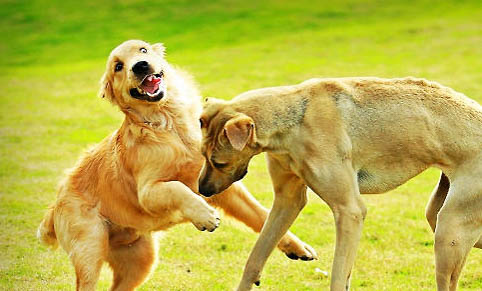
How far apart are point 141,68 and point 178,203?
1275 mm

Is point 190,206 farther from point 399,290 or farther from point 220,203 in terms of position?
point 399,290

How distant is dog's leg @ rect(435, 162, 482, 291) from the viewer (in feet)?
18.7

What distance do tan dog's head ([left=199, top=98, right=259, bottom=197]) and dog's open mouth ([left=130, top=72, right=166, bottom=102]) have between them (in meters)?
1.51

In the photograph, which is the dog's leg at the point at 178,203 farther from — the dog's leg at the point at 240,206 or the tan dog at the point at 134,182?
the dog's leg at the point at 240,206

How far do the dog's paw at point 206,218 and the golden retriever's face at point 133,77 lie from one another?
1.31 m

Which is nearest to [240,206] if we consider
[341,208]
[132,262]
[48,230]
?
[132,262]

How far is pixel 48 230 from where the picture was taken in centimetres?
748

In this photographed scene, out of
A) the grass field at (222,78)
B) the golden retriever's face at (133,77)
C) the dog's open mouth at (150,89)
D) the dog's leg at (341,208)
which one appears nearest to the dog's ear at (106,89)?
the golden retriever's face at (133,77)

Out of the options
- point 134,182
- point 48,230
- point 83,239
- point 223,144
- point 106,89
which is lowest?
point 48,230

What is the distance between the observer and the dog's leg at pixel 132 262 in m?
7.30

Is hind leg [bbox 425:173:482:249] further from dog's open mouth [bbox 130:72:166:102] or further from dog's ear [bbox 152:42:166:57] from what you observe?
dog's ear [bbox 152:42:166:57]

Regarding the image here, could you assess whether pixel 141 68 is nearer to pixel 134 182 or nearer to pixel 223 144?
pixel 134 182

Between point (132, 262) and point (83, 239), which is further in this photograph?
point (132, 262)

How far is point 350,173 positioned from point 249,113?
83cm
